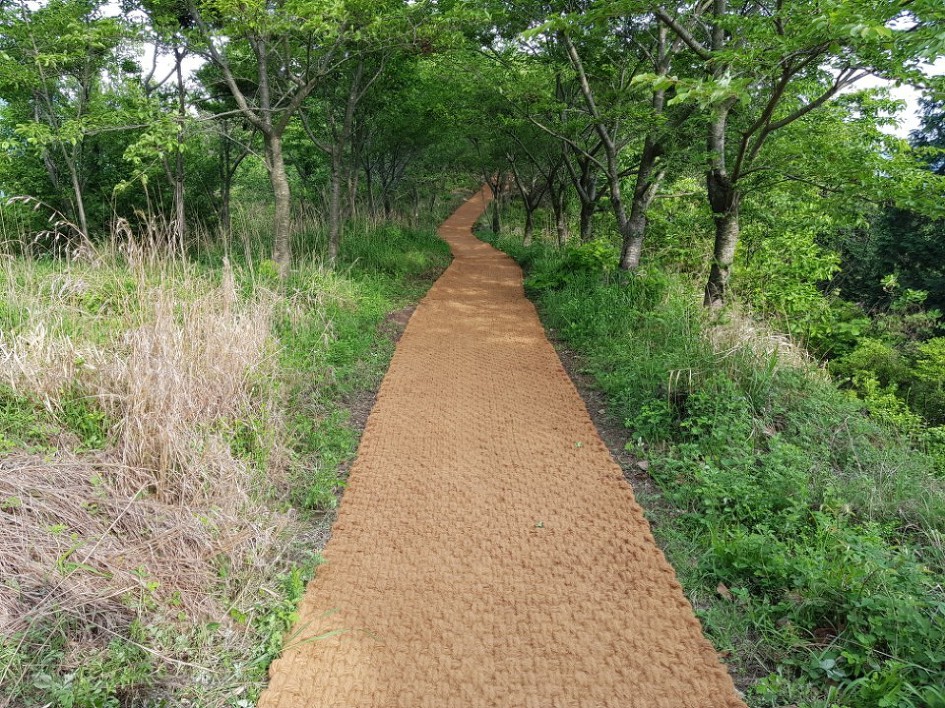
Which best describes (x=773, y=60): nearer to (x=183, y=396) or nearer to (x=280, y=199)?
(x=183, y=396)

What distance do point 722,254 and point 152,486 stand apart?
620 centimetres

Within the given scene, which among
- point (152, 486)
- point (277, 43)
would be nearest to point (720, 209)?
point (277, 43)

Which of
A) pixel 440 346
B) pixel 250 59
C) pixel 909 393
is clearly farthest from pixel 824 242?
pixel 250 59

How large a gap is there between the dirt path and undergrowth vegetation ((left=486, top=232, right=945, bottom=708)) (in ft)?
0.91

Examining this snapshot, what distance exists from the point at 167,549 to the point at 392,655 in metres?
1.17

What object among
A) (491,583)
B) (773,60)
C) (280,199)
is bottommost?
(491,583)

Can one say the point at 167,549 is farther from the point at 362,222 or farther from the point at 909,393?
the point at 362,222

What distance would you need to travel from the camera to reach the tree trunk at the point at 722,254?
253 inches

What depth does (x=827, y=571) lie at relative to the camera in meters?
2.75

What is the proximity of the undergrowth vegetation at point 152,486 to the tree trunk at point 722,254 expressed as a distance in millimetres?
4401

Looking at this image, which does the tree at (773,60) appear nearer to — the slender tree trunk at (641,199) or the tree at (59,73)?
the slender tree trunk at (641,199)

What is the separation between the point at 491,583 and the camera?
2945mm

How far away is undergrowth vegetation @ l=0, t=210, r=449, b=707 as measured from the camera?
2.18 metres

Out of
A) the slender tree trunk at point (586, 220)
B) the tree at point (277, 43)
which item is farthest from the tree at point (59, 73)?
the slender tree trunk at point (586, 220)
